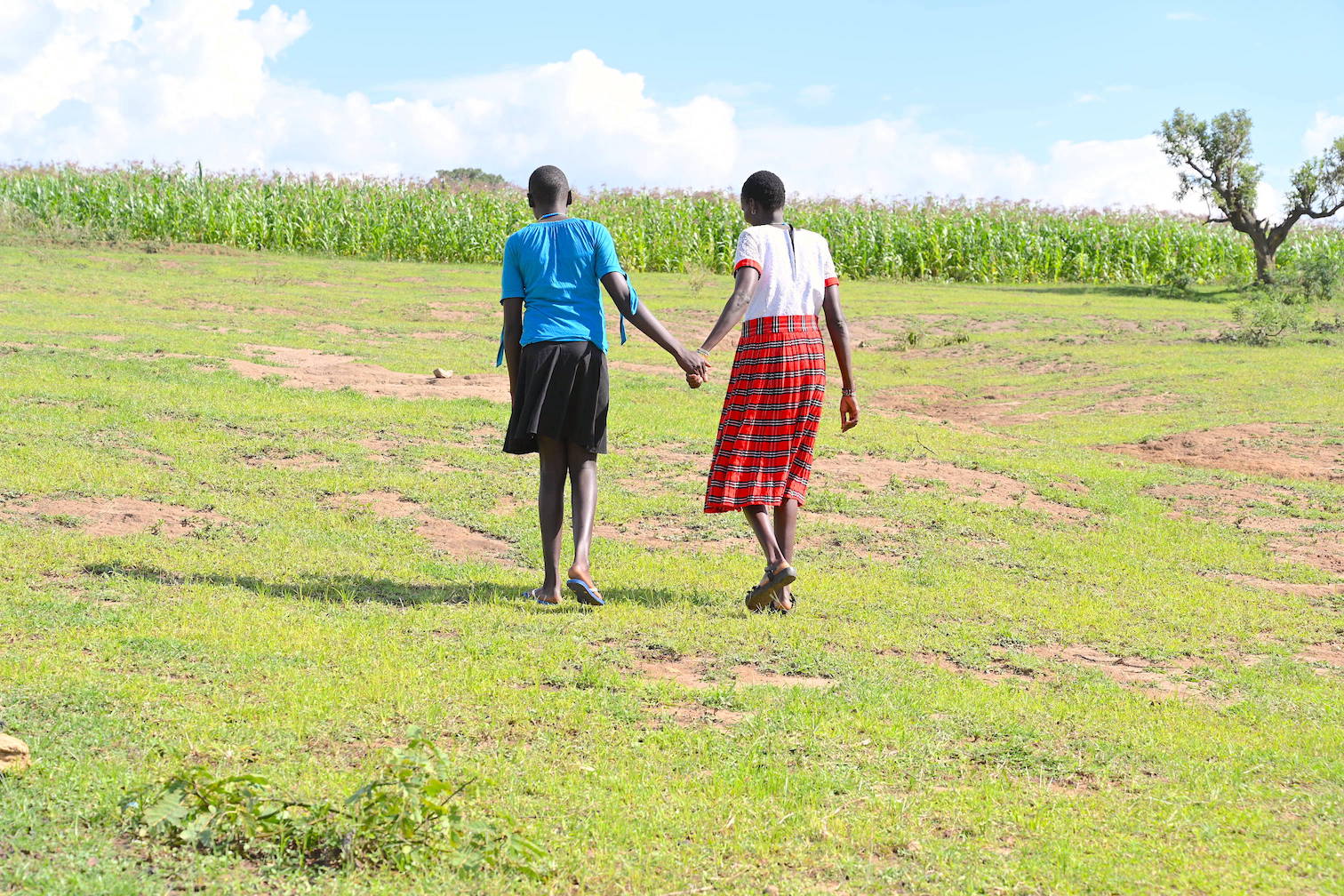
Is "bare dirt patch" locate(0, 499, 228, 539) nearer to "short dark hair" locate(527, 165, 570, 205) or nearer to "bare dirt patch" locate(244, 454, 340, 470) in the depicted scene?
"bare dirt patch" locate(244, 454, 340, 470)

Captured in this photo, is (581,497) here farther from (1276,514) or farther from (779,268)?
(1276,514)

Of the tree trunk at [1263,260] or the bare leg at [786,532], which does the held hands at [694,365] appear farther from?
the tree trunk at [1263,260]

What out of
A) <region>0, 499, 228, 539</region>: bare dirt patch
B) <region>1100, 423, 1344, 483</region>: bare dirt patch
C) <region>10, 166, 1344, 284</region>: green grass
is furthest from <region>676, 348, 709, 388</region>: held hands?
<region>10, 166, 1344, 284</region>: green grass

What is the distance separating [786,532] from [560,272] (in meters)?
1.70

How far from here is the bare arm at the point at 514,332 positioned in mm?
6016

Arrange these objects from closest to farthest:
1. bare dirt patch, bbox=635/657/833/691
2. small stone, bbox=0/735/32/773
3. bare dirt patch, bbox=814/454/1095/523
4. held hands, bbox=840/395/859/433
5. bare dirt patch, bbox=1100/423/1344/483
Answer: small stone, bbox=0/735/32/773, bare dirt patch, bbox=635/657/833/691, held hands, bbox=840/395/859/433, bare dirt patch, bbox=814/454/1095/523, bare dirt patch, bbox=1100/423/1344/483

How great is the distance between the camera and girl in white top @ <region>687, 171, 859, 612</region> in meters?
6.12

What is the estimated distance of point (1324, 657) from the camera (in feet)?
20.3

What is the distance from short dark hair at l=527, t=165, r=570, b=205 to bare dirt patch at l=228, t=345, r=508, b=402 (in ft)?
20.2

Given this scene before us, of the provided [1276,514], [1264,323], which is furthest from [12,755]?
[1264,323]

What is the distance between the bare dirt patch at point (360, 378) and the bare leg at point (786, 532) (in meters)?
6.22

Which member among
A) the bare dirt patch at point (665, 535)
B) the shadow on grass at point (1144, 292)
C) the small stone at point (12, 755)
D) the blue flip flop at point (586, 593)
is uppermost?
the shadow on grass at point (1144, 292)

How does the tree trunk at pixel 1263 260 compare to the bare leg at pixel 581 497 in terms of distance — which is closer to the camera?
the bare leg at pixel 581 497

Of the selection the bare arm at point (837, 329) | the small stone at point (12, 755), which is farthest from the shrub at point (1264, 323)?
the small stone at point (12, 755)
